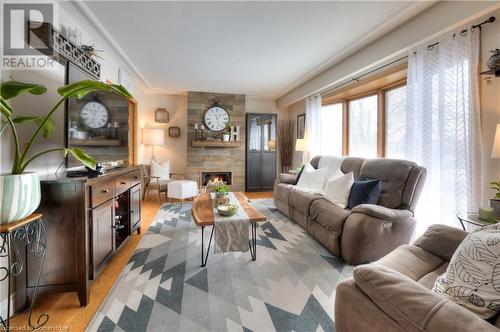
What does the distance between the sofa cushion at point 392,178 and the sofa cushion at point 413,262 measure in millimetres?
1012

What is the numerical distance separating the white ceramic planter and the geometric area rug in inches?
32.2

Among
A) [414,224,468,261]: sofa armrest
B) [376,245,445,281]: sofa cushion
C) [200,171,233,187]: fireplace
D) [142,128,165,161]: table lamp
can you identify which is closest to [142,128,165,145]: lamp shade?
[142,128,165,161]: table lamp

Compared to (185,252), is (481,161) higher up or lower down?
higher up

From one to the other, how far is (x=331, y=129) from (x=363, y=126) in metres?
0.76

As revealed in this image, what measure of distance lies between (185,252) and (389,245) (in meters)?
2.05

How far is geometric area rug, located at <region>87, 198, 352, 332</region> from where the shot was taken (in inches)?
55.5

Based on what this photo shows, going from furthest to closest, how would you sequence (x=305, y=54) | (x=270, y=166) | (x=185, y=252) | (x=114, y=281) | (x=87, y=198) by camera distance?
(x=270, y=166)
(x=305, y=54)
(x=185, y=252)
(x=114, y=281)
(x=87, y=198)

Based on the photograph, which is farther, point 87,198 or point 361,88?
point 361,88

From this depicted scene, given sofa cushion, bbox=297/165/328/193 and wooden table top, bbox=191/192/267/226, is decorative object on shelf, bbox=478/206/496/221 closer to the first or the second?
wooden table top, bbox=191/192/267/226

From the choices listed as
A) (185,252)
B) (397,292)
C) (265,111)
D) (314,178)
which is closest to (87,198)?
(185,252)

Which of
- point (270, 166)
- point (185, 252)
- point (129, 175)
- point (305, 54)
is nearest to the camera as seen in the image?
point (185, 252)

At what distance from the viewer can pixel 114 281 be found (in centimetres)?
184

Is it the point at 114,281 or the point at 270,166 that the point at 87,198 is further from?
the point at 270,166

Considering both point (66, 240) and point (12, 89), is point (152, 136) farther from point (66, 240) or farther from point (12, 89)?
point (12, 89)
